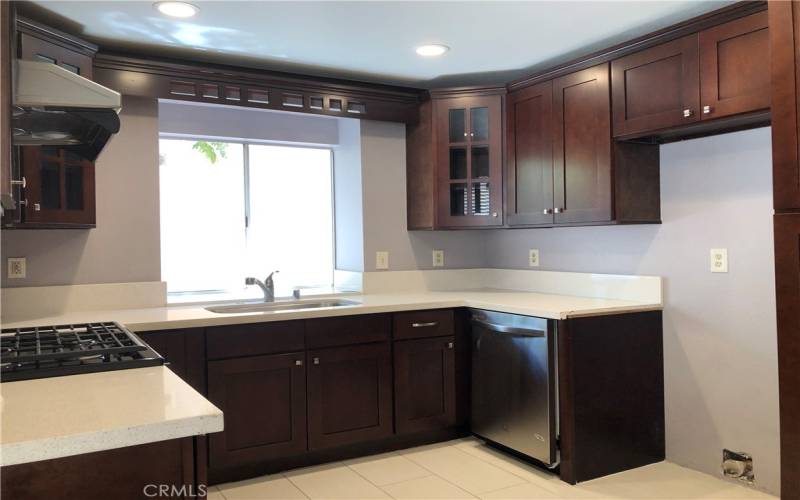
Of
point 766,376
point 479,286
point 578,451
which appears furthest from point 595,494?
point 479,286

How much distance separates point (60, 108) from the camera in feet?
5.52

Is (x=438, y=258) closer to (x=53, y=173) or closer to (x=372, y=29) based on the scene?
(x=372, y=29)

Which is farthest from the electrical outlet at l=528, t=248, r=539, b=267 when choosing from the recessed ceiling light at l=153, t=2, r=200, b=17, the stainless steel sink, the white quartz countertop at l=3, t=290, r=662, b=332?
the recessed ceiling light at l=153, t=2, r=200, b=17

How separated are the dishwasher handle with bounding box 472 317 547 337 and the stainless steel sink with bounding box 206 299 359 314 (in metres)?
0.71

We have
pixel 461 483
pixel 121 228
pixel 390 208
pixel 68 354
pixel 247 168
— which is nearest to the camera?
pixel 68 354

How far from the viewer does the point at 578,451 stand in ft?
9.69

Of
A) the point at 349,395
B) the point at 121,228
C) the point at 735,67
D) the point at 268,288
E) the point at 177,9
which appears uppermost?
the point at 177,9

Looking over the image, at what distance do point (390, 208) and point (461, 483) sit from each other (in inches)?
73.7

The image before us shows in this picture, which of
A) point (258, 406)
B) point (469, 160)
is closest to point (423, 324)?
point (258, 406)

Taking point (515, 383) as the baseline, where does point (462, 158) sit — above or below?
above

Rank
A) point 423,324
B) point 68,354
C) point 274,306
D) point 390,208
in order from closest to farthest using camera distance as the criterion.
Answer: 1. point 68,354
2. point 423,324
3. point 274,306
4. point 390,208

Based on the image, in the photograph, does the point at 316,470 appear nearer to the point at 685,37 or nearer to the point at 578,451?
the point at 578,451

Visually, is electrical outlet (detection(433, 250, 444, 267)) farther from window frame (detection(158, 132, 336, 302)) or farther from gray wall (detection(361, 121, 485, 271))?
window frame (detection(158, 132, 336, 302))

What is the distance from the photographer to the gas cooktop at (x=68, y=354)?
1571 mm
